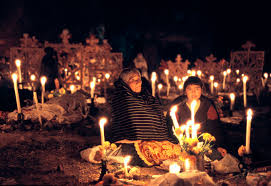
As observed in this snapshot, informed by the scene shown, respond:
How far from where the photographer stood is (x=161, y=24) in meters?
19.7

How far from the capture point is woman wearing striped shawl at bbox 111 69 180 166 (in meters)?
4.38

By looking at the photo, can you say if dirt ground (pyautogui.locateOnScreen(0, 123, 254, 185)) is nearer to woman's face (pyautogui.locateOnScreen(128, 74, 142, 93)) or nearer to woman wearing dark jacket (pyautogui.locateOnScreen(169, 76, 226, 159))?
woman wearing dark jacket (pyautogui.locateOnScreen(169, 76, 226, 159))

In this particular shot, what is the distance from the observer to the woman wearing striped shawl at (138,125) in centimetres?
438

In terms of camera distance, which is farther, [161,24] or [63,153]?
[161,24]

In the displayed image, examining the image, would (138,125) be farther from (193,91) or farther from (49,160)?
(49,160)

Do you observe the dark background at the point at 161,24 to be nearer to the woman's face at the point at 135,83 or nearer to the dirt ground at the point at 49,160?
the dirt ground at the point at 49,160

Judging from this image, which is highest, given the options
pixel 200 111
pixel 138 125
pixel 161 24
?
pixel 161 24

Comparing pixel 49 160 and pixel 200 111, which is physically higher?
pixel 200 111

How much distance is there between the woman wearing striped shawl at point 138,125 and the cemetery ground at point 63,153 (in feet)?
0.88

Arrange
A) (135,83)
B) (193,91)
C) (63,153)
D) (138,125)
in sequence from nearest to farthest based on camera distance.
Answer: (138,125) → (135,83) → (193,91) → (63,153)

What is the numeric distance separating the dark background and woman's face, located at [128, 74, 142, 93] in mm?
10603

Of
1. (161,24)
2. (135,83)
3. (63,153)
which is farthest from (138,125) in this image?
(161,24)

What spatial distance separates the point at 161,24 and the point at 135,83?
1588cm

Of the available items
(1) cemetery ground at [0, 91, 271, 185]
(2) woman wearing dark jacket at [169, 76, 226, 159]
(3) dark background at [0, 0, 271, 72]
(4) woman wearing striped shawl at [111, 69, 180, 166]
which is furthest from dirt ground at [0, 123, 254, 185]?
(3) dark background at [0, 0, 271, 72]
